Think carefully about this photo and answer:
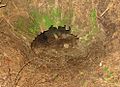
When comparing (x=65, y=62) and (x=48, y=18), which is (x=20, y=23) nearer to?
(x=48, y=18)

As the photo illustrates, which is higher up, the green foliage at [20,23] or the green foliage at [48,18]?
the green foliage at [48,18]

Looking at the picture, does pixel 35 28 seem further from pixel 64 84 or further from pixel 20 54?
pixel 64 84

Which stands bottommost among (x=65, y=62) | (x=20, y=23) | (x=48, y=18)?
(x=65, y=62)

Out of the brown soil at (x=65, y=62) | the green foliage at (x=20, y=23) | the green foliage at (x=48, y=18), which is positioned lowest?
the brown soil at (x=65, y=62)

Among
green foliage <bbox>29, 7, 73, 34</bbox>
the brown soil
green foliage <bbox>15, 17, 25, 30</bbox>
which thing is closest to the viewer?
the brown soil

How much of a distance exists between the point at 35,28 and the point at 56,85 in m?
1.35

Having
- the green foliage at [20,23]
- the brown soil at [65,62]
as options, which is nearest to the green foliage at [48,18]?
the green foliage at [20,23]

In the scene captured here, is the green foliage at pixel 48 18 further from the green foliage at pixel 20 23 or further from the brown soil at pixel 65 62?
the brown soil at pixel 65 62

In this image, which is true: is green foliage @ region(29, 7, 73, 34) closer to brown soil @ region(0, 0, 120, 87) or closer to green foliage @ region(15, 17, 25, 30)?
green foliage @ region(15, 17, 25, 30)

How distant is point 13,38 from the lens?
5.00 metres

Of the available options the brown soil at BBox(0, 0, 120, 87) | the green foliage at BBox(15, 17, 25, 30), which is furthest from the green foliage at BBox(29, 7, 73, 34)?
the brown soil at BBox(0, 0, 120, 87)

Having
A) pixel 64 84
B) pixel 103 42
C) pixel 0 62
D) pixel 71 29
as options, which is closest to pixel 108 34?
pixel 103 42

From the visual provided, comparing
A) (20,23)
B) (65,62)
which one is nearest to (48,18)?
(20,23)

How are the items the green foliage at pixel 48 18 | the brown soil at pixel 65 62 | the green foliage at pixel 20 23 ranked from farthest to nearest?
1. the green foliage at pixel 48 18
2. the green foliage at pixel 20 23
3. the brown soil at pixel 65 62
